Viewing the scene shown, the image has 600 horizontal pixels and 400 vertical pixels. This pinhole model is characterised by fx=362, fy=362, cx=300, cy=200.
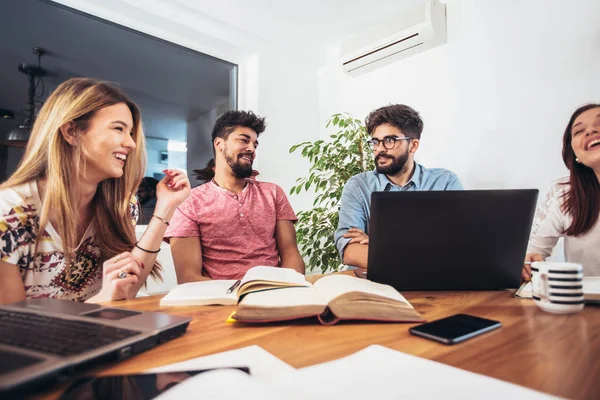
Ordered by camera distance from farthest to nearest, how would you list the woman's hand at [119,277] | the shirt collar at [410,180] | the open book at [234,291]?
the shirt collar at [410,180], the woman's hand at [119,277], the open book at [234,291]

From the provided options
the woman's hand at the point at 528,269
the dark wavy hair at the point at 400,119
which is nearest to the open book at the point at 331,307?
the woman's hand at the point at 528,269

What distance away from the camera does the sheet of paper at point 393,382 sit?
1.26 feet

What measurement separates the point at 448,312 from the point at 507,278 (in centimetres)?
29

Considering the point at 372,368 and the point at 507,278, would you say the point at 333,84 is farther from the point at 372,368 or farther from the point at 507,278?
the point at 372,368

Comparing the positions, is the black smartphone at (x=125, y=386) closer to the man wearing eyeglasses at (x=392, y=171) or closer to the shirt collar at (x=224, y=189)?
the man wearing eyeglasses at (x=392, y=171)

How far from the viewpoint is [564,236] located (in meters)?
1.47

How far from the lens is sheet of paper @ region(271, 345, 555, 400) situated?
1.26 ft

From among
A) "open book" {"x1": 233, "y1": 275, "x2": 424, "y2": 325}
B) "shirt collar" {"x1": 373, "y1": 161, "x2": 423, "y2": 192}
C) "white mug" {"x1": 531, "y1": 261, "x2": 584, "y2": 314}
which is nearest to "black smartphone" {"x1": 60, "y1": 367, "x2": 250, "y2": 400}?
"open book" {"x1": 233, "y1": 275, "x2": 424, "y2": 325}

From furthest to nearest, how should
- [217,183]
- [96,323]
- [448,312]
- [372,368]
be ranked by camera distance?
[217,183]
[448,312]
[96,323]
[372,368]

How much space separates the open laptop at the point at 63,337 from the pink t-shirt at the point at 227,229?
113 cm

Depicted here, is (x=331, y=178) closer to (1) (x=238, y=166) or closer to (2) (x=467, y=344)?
(1) (x=238, y=166)

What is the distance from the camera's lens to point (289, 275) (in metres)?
0.92

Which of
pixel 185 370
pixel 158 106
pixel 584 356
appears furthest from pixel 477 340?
pixel 158 106

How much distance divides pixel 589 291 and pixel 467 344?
0.46m
